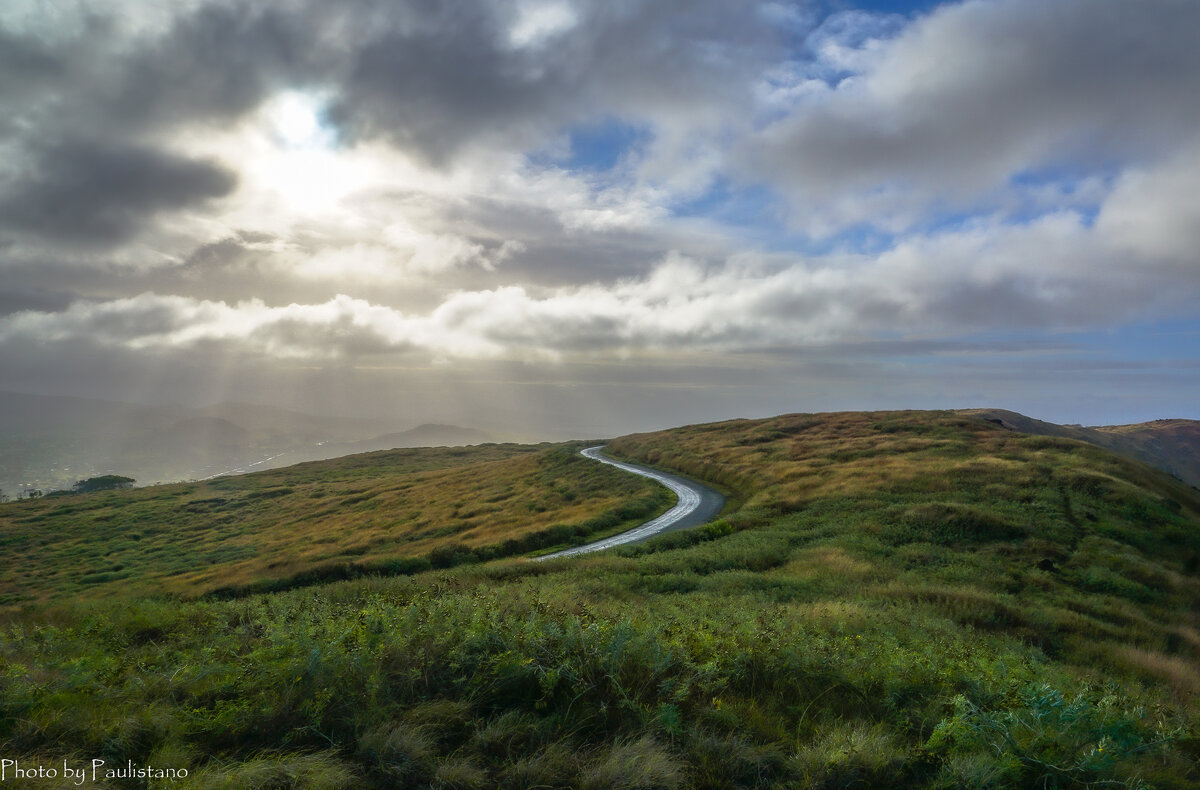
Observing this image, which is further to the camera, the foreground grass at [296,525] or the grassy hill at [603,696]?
the foreground grass at [296,525]

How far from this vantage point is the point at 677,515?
132 ft

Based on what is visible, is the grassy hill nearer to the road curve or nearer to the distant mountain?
the road curve

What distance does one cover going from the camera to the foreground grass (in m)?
36.2

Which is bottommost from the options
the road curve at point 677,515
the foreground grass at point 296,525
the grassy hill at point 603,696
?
the foreground grass at point 296,525

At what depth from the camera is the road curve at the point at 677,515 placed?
1305 inches

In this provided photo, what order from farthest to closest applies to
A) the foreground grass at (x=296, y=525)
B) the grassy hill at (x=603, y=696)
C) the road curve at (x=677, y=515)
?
the foreground grass at (x=296, y=525)
the road curve at (x=677, y=515)
the grassy hill at (x=603, y=696)

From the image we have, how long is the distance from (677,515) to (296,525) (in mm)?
45216

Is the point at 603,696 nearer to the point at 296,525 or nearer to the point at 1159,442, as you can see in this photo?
the point at 296,525

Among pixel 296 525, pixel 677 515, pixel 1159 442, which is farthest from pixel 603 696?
pixel 1159 442

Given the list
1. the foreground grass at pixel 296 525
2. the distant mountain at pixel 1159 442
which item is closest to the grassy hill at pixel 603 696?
the foreground grass at pixel 296 525

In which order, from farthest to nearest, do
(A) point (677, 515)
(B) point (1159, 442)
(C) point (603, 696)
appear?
(B) point (1159, 442)
(A) point (677, 515)
(C) point (603, 696)

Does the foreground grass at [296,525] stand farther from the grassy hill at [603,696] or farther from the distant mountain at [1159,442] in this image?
the distant mountain at [1159,442]

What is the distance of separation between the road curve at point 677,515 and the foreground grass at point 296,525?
2.03 metres

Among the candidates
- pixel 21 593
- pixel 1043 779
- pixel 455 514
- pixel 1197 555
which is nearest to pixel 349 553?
pixel 455 514
